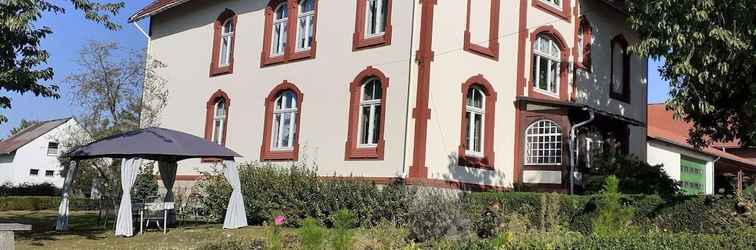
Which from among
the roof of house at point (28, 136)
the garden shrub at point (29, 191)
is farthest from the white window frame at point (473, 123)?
the roof of house at point (28, 136)

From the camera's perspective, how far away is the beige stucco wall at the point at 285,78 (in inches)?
675

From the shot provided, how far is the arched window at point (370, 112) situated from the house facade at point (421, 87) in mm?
38

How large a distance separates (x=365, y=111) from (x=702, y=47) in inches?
300

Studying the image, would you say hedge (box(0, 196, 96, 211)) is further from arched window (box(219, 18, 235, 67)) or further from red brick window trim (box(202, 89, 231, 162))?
arched window (box(219, 18, 235, 67))

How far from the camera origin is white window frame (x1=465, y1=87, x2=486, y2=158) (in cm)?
1784

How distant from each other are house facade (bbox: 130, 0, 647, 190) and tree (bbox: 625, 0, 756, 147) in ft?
10.2

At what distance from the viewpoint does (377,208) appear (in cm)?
1602

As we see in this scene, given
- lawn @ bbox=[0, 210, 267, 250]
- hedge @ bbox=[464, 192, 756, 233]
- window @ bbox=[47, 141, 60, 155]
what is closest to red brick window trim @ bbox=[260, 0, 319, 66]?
lawn @ bbox=[0, 210, 267, 250]

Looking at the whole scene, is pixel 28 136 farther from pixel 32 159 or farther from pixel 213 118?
pixel 213 118

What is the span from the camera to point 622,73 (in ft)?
76.6

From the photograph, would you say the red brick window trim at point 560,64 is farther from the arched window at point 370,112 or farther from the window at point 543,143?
the arched window at point 370,112

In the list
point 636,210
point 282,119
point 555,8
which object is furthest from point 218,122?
point 636,210

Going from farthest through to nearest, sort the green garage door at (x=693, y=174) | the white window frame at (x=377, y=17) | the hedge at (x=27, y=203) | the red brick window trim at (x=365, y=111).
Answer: the hedge at (x=27, y=203)
the green garage door at (x=693, y=174)
the white window frame at (x=377, y=17)
the red brick window trim at (x=365, y=111)

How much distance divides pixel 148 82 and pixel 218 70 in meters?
4.03
